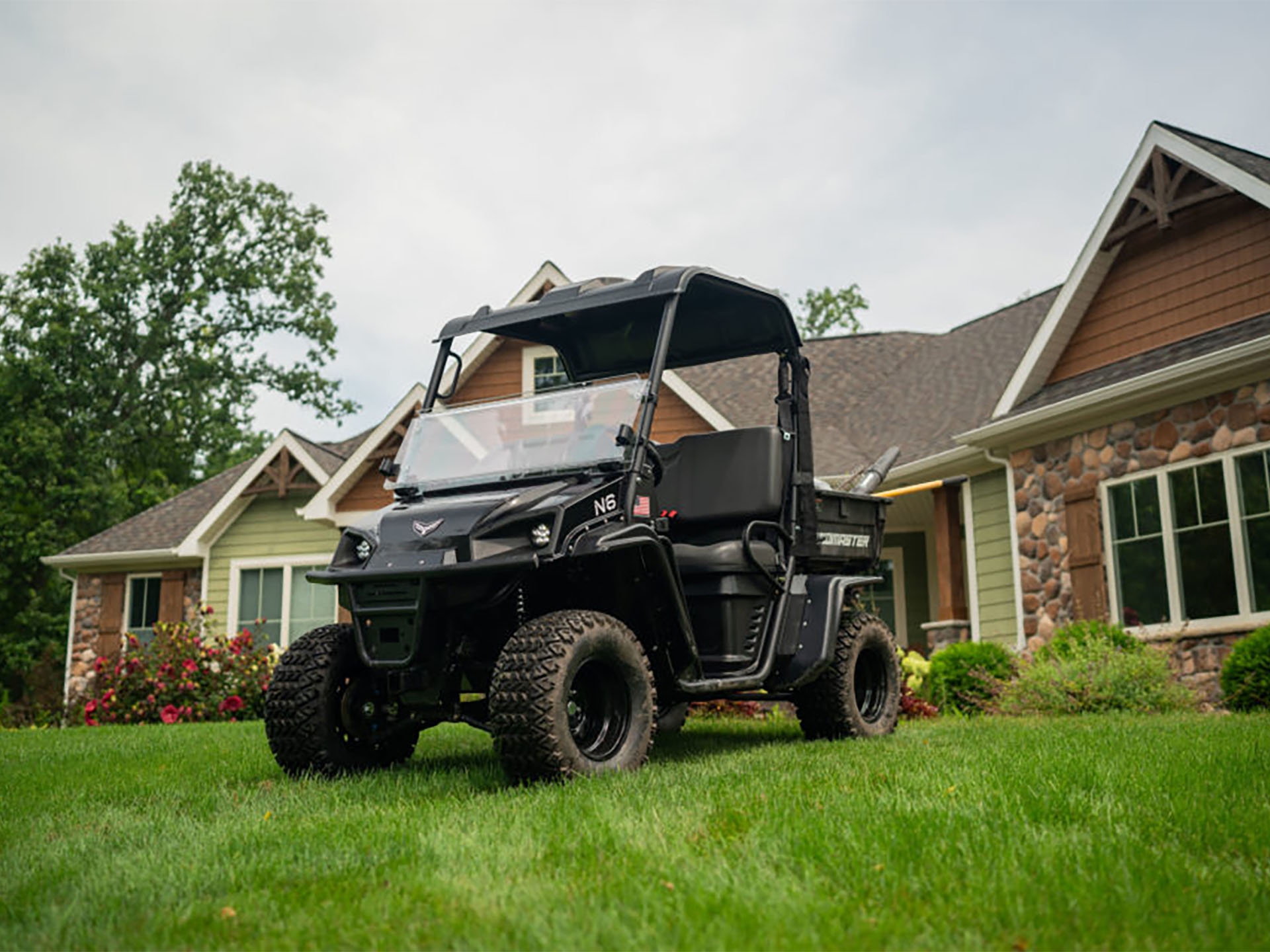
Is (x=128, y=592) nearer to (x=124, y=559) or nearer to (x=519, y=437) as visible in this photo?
(x=124, y=559)

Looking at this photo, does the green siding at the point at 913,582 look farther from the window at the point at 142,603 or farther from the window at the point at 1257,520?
the window at the point at 142,603

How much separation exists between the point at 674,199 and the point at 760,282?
41.3 feet

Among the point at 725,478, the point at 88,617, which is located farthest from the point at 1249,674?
the point at 88,617

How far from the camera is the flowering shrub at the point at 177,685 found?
14.6 metres

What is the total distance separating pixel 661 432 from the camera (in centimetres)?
1600

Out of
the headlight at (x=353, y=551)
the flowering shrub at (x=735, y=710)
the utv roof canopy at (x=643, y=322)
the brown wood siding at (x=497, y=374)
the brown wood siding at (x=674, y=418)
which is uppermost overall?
the brown wood siding at (x=497, y=374)

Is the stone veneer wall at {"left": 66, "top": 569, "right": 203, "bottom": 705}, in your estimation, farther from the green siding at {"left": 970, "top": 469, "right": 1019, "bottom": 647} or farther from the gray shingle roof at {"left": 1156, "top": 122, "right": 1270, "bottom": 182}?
the gray shingle roof at {"left": 1156, "top": 122, "right": 1270, "bottom": 182}

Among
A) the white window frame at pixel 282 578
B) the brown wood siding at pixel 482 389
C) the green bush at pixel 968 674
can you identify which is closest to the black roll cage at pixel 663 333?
the green bush at pixel 968 674

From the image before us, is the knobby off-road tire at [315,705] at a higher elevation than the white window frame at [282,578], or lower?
lower

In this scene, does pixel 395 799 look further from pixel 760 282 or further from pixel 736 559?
pixel 760 282

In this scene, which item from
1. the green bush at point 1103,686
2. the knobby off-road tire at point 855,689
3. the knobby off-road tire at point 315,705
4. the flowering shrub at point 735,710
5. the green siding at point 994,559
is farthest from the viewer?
the green siding at point 994,559

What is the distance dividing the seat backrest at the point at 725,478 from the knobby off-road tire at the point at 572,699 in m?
1.53

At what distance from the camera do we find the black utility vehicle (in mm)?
5000

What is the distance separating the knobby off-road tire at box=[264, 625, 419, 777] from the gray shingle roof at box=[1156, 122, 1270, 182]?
9178mm
